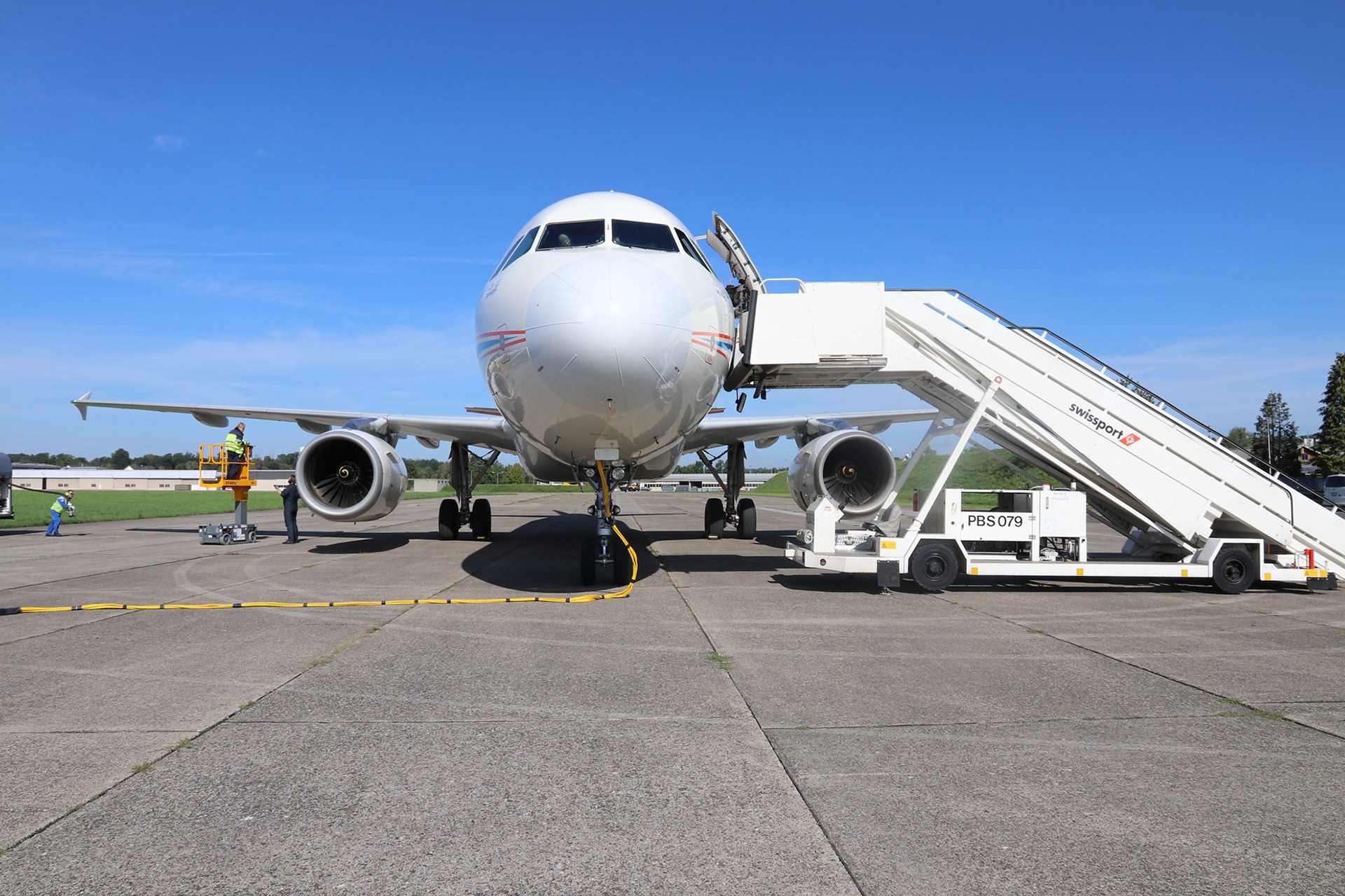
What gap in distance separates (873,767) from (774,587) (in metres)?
6.05

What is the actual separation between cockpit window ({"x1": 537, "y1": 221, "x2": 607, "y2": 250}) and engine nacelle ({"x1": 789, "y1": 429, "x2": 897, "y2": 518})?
15.1 feet

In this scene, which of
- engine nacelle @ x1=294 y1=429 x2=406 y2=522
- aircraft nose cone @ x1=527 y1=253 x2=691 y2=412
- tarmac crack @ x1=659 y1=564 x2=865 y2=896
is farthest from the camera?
engine nacelle @ x1=294 y1=429 x2=406 y2=522

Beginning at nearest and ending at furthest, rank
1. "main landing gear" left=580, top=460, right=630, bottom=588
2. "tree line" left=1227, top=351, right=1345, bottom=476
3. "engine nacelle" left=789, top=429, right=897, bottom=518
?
"main landing gear" left=580, top=460, right=630, bottom=588, "engine nacelle" left=789, top=429, right=897, bottom=518, "tree line" left=1227, top=351, right=1345, bottom=476

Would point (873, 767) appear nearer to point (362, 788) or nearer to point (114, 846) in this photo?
point (362, 788)

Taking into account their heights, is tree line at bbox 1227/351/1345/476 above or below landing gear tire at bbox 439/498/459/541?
above

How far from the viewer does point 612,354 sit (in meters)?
6.77

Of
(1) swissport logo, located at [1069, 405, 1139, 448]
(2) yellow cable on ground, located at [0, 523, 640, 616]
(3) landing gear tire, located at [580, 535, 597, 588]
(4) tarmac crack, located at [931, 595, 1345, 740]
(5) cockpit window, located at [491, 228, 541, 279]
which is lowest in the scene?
(2) yellow cable on ground, located at [0, 523, 640, 616]

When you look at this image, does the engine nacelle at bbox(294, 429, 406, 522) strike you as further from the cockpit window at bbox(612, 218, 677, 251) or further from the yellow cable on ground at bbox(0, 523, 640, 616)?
the cockpit window at bbox(612, 218, 677, 251)

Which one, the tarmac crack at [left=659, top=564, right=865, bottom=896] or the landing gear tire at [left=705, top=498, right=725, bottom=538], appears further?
the landing gear tire at [left=705, top=498, right=725, bottom=538]

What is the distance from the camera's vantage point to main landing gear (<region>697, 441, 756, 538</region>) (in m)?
16.8

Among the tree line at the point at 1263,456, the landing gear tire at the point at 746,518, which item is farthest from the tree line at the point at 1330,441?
the landing gear tire at the point at 746,518

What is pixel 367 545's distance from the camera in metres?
15.4

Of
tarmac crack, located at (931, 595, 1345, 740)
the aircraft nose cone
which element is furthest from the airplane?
tarmac crack, located at (931, 595, 1345, 740)

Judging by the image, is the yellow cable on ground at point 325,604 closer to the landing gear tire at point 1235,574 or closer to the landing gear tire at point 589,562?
the landing gear tire at point 589,562
